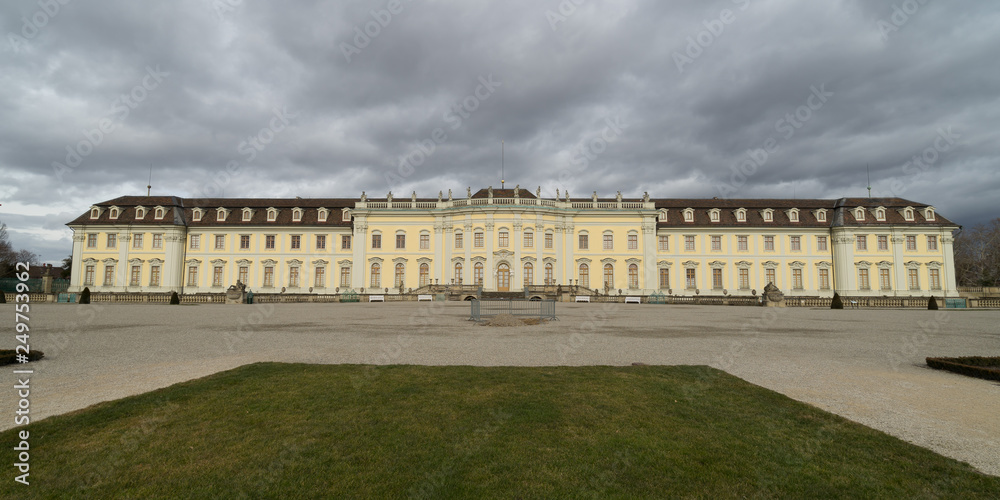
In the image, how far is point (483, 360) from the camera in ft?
32.7

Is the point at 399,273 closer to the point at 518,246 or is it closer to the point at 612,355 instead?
the point at 518,246

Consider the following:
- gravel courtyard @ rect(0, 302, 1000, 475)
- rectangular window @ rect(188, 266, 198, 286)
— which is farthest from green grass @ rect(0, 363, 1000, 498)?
rectangular window @ rect(188, 266, 198, 286)

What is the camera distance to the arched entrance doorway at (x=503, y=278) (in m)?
48.5

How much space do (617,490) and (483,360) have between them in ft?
20.8

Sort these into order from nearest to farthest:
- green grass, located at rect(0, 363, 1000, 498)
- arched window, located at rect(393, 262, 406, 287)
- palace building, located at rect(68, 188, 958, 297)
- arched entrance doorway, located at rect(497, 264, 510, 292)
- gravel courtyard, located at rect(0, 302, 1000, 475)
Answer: green grass, located at rect(0, 363, 1000, 498) → gravel courtyard, located at rect(0, 302, 1000, 475) → arched entrance doorway, located at rect(497, 264, 510, 292) → palace building, located at rect(68, 188, 958, 297) → arched window, located at rect(393, 262, 406, 287)

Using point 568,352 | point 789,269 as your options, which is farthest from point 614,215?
point 568,352

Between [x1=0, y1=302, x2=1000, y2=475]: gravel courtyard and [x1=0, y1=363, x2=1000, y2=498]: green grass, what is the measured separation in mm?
995

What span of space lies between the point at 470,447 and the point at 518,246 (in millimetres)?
44267

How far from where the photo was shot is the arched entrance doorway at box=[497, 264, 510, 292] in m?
48.5

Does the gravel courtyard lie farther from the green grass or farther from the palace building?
the palace building

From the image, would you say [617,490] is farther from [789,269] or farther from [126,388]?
[789,269]

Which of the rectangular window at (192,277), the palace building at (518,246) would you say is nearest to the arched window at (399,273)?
the palace building at (518,246)

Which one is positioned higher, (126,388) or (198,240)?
(198,240)

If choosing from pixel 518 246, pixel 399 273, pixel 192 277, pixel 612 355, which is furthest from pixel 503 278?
pixel 612 355
